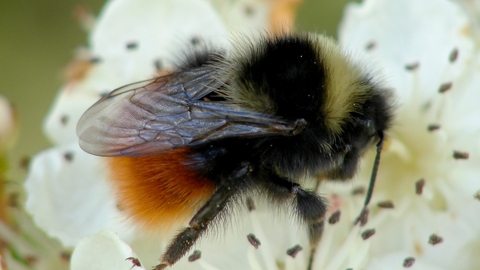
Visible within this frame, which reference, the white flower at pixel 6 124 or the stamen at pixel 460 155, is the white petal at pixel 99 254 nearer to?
the white flower at pixel 6 124

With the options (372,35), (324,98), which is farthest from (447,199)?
(324,98)

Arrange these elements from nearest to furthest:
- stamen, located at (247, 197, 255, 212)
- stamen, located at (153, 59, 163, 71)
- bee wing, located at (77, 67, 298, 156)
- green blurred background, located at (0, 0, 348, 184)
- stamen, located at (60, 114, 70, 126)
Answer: bee wing, located at (77, 67, 298, 156), stamen, located at (247, 197, 255, 212), stamen, located at (153, 59, 163, 71), stamen, located at (60, 114, 70, 126), green blurred background, located at (0, 0, 348, 184)

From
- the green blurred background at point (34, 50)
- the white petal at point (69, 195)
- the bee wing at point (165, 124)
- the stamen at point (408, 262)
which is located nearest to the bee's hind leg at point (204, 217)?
the bee wing at point (165, 124)

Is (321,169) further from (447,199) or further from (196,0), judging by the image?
(196,0)

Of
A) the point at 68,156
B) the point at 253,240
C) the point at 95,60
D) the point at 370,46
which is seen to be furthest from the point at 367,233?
the point at 95,60

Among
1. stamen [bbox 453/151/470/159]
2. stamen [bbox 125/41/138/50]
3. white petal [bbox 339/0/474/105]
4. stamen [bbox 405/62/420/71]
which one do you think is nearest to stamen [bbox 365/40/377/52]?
white petal [bbox 339/0/474/105]

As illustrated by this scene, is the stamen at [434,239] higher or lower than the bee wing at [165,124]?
lower

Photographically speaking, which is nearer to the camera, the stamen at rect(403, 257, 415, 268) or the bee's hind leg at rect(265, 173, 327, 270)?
the bee's hind leg at rect(265, 173, 327, 270)

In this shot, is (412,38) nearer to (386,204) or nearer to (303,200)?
(386,204)

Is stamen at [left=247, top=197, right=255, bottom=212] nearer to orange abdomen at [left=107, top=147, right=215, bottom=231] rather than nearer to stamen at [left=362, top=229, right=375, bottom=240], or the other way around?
orange abdomen at [left=107, top=147, right=215, bottom=231]
